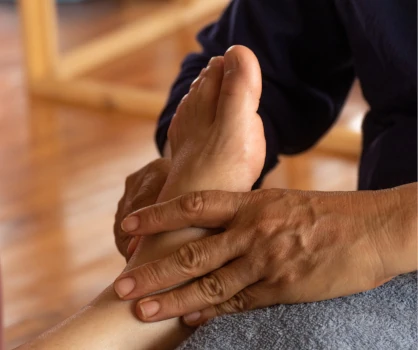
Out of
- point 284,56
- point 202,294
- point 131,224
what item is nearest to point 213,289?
point 202,294

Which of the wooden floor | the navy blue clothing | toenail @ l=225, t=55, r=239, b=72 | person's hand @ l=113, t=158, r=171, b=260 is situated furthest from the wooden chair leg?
toenail @ l=225, t=55, r=239, b=72

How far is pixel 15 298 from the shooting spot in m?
1.65

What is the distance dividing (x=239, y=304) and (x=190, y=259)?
0.06m

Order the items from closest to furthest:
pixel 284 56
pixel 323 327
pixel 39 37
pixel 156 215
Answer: pixel 323 327
pixel 156 215
pixel 284 56
pixel 39 37

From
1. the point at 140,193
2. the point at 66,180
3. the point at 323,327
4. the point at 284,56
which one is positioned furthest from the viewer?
the point at 66,180

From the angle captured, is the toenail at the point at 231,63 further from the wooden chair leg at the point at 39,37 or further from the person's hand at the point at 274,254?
the wooden chair leg at the point at 39,37

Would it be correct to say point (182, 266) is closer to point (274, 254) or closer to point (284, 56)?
point (274, 254)

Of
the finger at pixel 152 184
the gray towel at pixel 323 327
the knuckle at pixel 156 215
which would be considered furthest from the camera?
the finger at pixel 152 184

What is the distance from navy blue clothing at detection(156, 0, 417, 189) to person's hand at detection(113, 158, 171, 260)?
12 cm

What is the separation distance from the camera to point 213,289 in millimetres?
783

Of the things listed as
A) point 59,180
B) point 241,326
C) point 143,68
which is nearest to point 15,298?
point 59,180

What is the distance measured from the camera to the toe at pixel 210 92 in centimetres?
89

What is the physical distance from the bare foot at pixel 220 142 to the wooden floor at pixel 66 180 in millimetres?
781

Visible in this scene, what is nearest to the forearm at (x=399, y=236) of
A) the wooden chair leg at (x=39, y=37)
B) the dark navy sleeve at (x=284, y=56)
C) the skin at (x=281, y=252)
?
the skin at (x=281, y=252)
